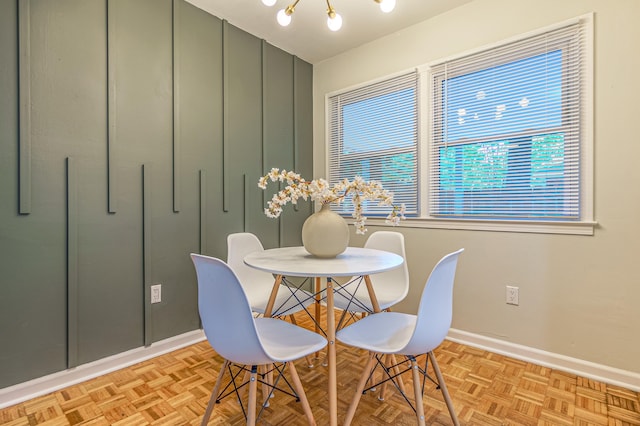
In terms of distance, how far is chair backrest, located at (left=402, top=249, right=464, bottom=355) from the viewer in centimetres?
120

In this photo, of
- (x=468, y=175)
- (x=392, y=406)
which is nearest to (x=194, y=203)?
(x=392, y=406)

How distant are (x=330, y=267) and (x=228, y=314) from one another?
520 millimetres

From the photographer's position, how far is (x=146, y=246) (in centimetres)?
220

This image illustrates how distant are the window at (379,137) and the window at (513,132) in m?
0.19

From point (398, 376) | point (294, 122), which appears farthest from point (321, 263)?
point (294, 122)

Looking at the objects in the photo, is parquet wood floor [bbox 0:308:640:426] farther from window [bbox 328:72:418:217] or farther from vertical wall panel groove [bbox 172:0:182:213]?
window [bbox 328:72:418:217]

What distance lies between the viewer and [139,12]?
216cm

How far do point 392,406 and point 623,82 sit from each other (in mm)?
2208

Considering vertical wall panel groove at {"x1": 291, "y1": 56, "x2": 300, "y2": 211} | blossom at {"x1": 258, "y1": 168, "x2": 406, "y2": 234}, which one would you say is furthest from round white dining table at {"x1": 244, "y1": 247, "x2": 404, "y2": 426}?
vertical wall panel groove at {"x1": 291, "y1": 56, "x2": 300, "y2": 211}

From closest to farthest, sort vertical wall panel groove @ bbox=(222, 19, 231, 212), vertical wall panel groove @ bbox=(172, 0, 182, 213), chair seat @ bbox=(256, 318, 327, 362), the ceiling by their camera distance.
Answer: chair seat @ bbox=(256, 318, 327, 362) < vertical wall panel groove @ bbox=(172, 0, 182, 213) < the ceiling < vertical wall panel groove @ bbox=(222, 19, 231, 212)

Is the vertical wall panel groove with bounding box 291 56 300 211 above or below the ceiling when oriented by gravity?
below

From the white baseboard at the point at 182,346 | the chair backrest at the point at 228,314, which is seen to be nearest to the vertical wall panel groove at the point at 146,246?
the white baseboard at the point at 182,346

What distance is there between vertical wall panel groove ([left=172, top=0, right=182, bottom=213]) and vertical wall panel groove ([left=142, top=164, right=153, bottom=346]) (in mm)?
181

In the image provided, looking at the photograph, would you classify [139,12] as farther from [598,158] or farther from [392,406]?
[598,158]
